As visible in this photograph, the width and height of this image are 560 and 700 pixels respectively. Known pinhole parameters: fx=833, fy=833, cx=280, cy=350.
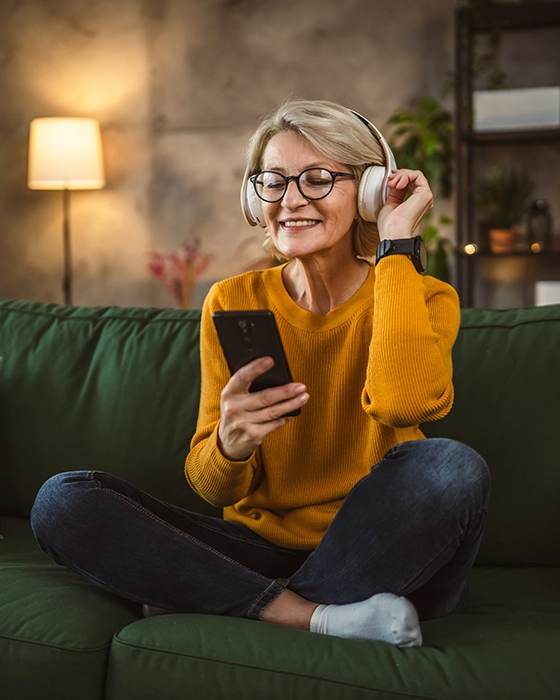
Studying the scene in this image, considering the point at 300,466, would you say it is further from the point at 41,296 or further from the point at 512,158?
the point at 41,296

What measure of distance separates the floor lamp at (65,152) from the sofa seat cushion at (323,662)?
2.92 metres

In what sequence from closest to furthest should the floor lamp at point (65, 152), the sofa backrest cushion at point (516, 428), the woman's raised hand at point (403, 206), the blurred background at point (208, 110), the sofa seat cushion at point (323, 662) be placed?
the sofa seat cushion at point (323, 662)
the woman's raised hand at point (403, 206)
the sofa backrest cushion at point (516, 428)
the blurred background at point (208, 110)
the floor lamp at point (65, 152)

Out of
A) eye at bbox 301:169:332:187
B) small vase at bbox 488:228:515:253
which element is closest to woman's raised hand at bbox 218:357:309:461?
eye at bbox 301:169:332:187

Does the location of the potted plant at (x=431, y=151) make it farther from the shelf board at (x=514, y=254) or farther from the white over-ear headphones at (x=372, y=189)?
the white over-ear headphones at (x=372, y=189)

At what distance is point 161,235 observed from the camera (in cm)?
414

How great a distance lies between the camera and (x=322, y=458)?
1.44m

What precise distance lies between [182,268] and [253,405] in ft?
9.49

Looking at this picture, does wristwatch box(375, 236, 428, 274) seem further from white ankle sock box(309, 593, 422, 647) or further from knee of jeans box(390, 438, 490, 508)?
white ankle sock box(309, 593, 422, 647)

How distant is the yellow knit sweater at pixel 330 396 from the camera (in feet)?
4.33

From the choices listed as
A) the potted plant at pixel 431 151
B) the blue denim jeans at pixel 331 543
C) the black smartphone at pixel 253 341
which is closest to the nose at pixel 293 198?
the black smartphone at pixel 253 341

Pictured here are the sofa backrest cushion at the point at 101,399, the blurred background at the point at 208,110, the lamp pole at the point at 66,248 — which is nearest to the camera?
the sofa backrest cushion at the point at 101,399

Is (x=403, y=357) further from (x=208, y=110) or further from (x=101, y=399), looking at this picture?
(x=208, y=110)

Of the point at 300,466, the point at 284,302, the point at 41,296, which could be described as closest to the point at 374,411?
the point at 300,466

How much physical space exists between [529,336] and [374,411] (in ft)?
1.55
